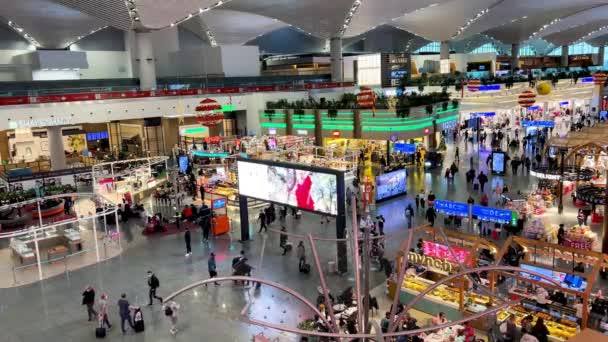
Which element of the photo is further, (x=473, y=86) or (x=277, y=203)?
(x=473, y=86)

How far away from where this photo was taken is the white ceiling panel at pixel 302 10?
41.9 m

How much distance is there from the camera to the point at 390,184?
23844mm

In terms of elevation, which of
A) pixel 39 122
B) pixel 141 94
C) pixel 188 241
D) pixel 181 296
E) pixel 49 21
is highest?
pixel 49 21

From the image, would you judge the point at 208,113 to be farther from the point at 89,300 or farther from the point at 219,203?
the point at 89,300

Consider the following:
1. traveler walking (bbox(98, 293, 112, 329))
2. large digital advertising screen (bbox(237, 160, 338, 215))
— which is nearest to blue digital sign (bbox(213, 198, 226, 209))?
large digital advertising screen (bbox(237, 160, 338, 215))

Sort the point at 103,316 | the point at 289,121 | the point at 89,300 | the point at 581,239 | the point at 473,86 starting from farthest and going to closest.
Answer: the point at 473,86 → the point at 289,121 → the point at 581,239 → the point at 89,300 → the point at 103,316

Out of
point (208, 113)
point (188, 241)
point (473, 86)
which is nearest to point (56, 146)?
point (208, 113)

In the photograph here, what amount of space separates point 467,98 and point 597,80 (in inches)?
451

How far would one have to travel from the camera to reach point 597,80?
40938 mm

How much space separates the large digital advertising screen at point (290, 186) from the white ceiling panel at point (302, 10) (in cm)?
2744

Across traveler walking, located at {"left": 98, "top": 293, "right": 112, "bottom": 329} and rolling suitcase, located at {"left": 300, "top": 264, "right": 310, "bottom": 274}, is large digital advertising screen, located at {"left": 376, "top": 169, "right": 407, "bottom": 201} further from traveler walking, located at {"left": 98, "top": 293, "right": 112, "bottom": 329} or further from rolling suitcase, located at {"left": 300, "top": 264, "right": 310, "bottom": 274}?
traveler walking, located at {"left": 98, "top": 293, "right": 112, "bottom": 329}

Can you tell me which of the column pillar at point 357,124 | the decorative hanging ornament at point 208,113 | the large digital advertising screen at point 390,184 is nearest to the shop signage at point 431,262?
the large digital advertising screen at point 390,184

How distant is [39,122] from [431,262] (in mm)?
25940

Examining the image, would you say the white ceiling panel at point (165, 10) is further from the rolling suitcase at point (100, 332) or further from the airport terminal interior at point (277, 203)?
the rolling suitcase at point (100, 332)
